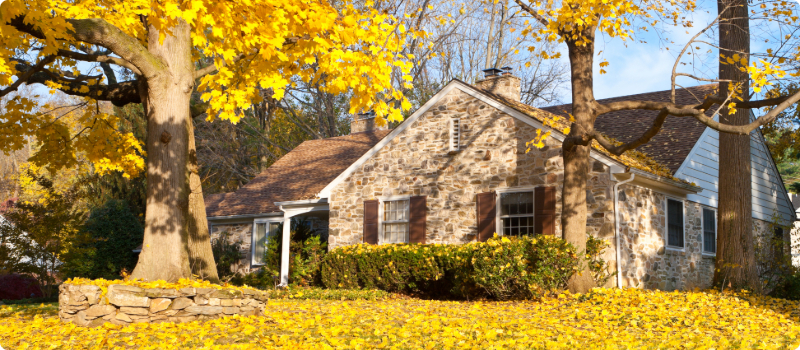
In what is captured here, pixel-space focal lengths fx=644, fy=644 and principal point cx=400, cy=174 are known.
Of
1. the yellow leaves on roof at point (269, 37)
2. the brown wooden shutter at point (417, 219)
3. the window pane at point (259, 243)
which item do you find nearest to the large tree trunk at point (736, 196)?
the brown wooden shutter at point (417, 219)

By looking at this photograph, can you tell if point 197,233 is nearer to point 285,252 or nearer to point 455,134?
point 285,252

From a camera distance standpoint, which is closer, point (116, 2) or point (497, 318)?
point (497, 318)

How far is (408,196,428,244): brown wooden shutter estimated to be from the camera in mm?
13898

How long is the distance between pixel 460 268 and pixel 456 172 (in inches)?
105

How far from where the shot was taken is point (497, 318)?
26.1 feet

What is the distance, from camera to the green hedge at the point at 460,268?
1068cm

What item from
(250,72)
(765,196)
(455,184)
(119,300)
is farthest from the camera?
(765,196)

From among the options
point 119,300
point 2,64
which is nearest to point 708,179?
point 119,300

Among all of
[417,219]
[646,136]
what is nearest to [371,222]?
[417,219]

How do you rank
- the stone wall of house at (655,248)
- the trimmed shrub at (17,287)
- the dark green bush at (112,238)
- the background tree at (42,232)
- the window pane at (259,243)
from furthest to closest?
1. the dark green bush at (112,238)
2. the window pane at (259,243)
3. the trimmed shrub at (17,287)
4. the background tree at (42,232)
5. the stone wall of house at (655,248)

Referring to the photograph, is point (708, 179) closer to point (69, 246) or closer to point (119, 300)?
point (119, 300)

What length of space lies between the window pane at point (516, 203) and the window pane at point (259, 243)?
7.75 m

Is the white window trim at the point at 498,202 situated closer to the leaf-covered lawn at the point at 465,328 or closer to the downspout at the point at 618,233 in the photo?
the downspout at the point at 618,233

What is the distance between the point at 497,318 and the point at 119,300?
4.42m
